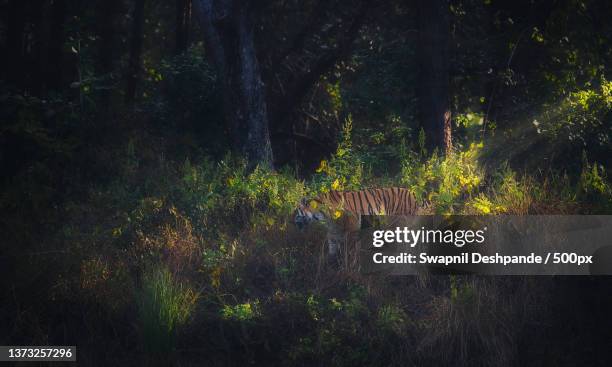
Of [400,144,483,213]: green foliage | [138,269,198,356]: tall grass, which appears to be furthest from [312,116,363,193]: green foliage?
[138,269,198,356]: tall grass

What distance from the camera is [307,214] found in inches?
335

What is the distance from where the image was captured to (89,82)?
1176 centimetres

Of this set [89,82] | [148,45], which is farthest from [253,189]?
[148,45]

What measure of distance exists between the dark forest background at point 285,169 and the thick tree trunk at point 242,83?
0.10 feet

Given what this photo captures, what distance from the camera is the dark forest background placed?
753 centimetres

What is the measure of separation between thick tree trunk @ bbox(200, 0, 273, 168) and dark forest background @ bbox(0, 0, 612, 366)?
0.10 ft

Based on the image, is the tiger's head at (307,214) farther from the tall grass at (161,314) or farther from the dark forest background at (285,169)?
the tall grass at (161,314)

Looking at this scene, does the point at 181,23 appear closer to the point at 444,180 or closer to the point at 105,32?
the point at 105,32

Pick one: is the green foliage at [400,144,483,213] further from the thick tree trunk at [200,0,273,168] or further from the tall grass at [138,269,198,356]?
the tall grass at [138,269,198,356]

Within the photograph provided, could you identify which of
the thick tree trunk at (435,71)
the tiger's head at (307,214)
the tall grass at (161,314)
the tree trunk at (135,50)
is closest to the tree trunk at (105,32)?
the tree trunk at (135,50)

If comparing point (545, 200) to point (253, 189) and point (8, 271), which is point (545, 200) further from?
point (8, 271)

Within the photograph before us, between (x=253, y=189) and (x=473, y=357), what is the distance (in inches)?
139

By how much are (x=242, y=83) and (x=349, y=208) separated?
10.9ft

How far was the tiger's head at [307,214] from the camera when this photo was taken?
8459mm
